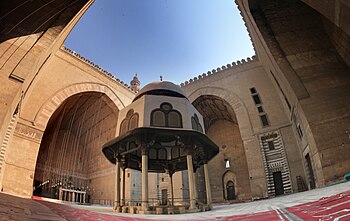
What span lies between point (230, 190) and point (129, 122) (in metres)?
16.5

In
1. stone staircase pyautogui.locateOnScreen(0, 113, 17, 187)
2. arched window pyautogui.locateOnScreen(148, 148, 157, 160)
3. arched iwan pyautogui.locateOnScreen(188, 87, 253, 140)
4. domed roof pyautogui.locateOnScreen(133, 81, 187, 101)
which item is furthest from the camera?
arched iwan pyautogui.locateOnScreen(188, 87, 253, 140)

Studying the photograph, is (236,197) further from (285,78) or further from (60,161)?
(60,161)

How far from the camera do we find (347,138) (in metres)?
10.6

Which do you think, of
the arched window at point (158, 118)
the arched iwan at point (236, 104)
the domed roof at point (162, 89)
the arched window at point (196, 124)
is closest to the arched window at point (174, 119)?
the arched window at point (158, 118)

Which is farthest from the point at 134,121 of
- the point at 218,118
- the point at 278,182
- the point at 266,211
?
the point at 218,118

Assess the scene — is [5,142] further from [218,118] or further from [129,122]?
[218,118]

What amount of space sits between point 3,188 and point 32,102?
6126mm

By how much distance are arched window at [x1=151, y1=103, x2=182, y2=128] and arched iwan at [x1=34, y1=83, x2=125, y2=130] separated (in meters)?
10.6

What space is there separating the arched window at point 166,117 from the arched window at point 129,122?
0.84 m

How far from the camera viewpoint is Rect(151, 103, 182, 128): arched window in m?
10.3

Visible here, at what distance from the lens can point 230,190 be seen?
23.2 metres

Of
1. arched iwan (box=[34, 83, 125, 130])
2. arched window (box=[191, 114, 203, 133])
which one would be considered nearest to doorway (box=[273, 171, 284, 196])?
arched window (box=[191, 114, 203, 133])

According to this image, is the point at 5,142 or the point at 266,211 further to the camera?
the point at 5,142

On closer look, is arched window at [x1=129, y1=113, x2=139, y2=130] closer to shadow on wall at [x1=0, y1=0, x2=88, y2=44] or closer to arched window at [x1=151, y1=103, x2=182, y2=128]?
arched window at [x1=151, y1=103, x2=182, y2=128]
